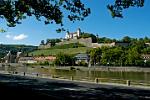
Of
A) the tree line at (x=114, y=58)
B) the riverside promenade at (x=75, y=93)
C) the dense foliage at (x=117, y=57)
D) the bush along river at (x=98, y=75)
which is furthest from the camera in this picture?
the tree line at (x=114, y=58)

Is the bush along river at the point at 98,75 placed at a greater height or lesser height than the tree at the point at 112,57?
lesser

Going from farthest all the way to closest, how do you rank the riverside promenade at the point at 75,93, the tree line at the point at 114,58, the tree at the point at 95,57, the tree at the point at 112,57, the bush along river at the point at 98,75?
the tree at the point at 95,57, the tree at the point at 112,57, the tree line at the point at 114,58, the bush along river at the point at 98,75, the riverside promenade at the point at 75,93

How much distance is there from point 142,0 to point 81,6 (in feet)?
14.7

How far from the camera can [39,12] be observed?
24016 millimetres

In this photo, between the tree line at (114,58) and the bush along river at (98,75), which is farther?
the tree line at (114,58)

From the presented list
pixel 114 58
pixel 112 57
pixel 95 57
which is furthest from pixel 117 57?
pixel 95 57

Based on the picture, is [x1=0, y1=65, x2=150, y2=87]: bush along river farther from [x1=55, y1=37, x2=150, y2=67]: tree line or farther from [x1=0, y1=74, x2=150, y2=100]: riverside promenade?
[x1=55, y1=37, x2=150, y2=67]: tree line

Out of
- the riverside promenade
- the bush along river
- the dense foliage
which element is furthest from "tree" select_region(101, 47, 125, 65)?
the riverside promenade

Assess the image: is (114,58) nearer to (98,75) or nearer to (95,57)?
(95,57)

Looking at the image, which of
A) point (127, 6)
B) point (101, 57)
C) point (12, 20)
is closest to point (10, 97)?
point (12, 20)

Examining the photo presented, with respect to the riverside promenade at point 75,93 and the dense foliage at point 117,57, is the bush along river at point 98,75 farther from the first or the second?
the dense foliage at point 117,57

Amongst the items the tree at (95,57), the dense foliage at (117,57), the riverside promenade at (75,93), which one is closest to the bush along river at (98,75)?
the riverside promenade at (75,93)

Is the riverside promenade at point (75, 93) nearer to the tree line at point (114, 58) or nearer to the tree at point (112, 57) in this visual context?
the tree line at point (114, 58)

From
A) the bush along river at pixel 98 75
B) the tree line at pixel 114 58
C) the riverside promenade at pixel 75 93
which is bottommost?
the riverside promenade at pixel 75 93
